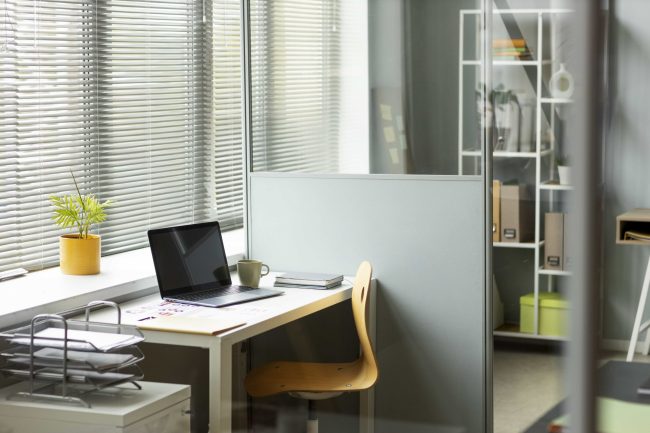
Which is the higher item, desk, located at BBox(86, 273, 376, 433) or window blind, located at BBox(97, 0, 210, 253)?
window blind, located at BBox(97, 0, 210, 253)

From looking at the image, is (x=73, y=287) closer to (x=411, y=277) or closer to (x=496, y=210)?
(x=411, y=277)

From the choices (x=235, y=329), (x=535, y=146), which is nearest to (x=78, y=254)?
(x=235, y=329)

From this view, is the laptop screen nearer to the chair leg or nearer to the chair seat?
the chair seat

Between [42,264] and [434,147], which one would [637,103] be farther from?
[42,264]

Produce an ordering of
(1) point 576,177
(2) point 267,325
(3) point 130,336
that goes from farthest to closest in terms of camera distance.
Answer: (2) point 267,325
(3) point 130,336
(1) point 576,177

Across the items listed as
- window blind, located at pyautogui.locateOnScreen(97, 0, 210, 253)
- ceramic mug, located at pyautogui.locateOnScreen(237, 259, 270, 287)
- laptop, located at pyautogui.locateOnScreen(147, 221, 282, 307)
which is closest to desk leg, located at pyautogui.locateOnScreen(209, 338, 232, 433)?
laptop, located at pyautogui.locateOnScreen(147, 221, 282, 307)

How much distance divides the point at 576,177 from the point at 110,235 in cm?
275

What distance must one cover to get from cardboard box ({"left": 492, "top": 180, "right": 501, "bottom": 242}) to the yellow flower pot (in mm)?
1225

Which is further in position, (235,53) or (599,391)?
(235,53)

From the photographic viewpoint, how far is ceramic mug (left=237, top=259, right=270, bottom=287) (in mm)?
3072

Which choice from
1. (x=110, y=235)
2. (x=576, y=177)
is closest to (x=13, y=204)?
(x=110, y=235)

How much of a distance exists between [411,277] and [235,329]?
2.82 ft

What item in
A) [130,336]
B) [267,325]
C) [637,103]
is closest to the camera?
[637,103]

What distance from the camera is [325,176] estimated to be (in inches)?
129
